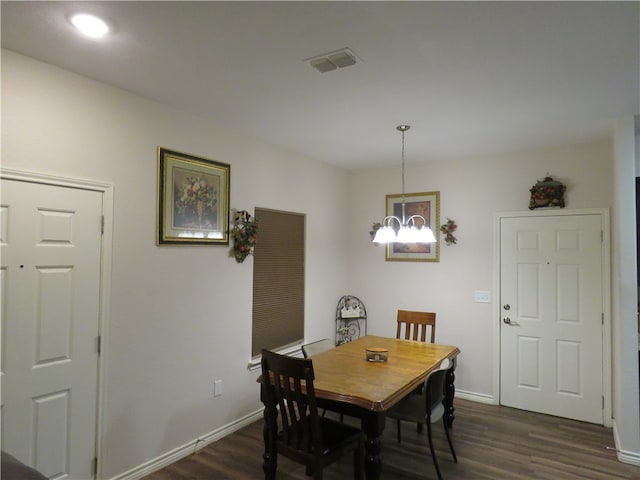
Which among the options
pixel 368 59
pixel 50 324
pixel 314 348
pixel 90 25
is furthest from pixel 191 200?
pixel 368 59

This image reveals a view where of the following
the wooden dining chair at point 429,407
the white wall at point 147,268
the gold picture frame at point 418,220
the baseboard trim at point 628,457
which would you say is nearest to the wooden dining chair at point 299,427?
the wooden dining chair at point 429,407

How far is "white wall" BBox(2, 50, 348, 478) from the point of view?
89.0 inches

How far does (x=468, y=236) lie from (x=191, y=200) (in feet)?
9.70

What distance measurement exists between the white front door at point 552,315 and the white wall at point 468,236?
17 centimetres

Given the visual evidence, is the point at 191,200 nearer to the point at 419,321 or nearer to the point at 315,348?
the point at 315,348

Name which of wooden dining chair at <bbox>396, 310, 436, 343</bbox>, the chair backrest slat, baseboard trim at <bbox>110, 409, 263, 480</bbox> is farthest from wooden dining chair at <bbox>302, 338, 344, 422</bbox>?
wooden dining chair at <bbox>396, 310, 436, 343</bbox>

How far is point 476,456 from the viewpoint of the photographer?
9.91 feet

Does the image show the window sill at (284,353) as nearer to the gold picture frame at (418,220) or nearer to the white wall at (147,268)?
the white wall at (147,268)

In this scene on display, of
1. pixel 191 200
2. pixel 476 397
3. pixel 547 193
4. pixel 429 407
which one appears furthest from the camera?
pixel 476 397

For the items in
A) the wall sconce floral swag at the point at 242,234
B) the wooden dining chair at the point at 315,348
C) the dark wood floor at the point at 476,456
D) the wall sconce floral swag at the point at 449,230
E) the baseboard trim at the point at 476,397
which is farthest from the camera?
the wall sconce floral swag at the point at 449,230

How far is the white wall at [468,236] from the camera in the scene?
3.80 metres

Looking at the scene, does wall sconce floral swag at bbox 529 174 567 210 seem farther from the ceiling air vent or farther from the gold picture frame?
the ceiling air vent

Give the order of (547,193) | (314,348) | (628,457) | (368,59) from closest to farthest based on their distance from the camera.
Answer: (368,59)
(628,457)
(314,348)
(547,193)

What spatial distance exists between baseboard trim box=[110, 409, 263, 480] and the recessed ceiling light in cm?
265
